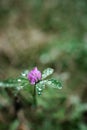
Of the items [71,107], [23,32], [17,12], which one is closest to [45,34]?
[23,32]

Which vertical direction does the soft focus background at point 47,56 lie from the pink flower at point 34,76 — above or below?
above

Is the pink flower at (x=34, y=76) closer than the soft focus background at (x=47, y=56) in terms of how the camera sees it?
Yes

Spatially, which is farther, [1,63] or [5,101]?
[1,63]

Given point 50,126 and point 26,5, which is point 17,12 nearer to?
point 26,5

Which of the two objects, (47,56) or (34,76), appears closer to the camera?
(34,76)

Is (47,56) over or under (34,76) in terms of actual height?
over

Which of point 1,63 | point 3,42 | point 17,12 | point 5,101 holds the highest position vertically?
point 17,12

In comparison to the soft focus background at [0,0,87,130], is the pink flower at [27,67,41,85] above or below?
below

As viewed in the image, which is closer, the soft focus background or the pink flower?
the pink flower
